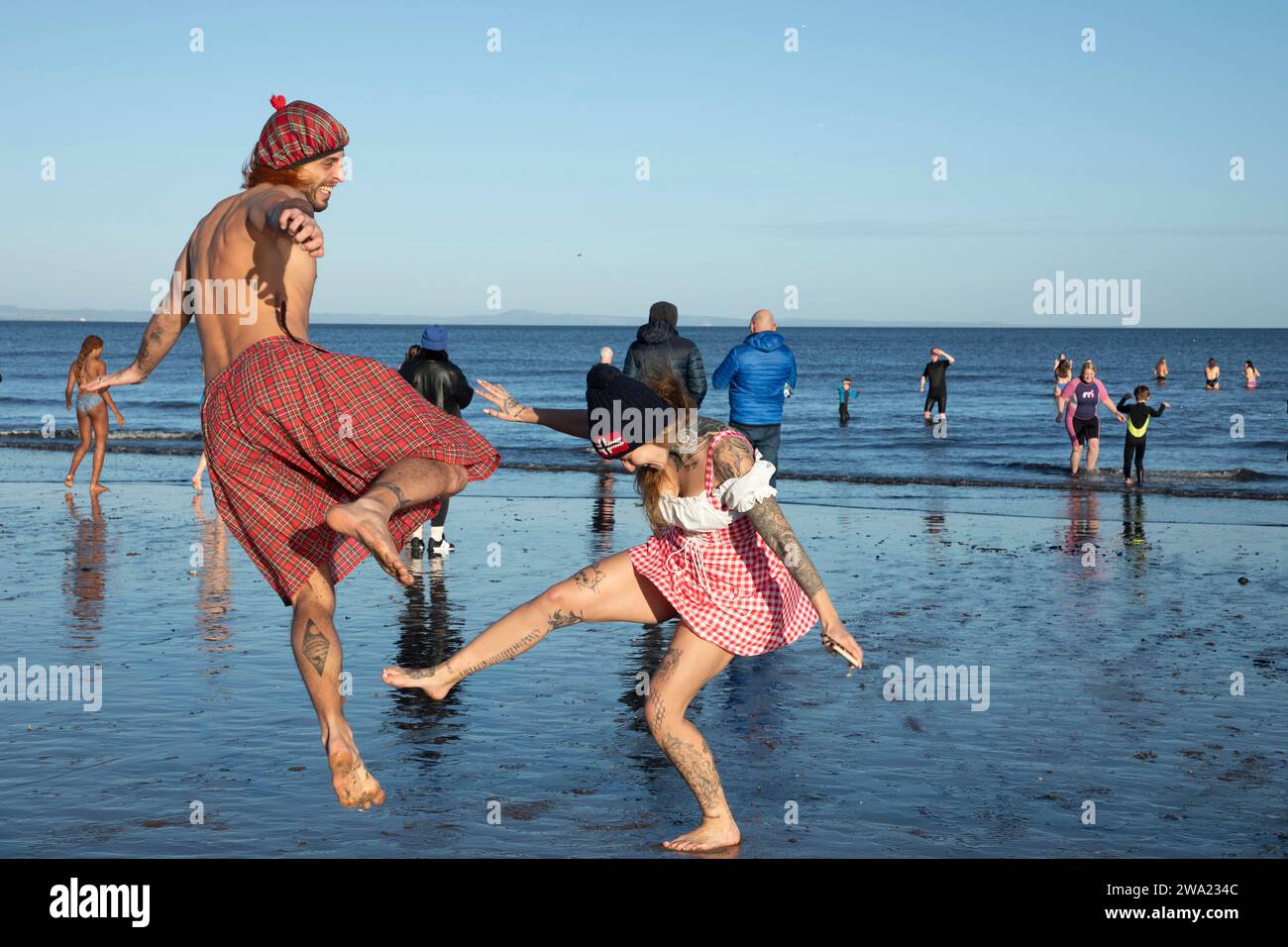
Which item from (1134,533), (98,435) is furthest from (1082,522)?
(98,435)

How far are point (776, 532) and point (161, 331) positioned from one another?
7.20 feet

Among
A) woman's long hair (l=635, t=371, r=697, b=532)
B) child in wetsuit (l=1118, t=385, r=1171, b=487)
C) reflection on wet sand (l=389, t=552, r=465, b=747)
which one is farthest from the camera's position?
child in wetsuit (l=1118, t=385, r=1171, b=487)

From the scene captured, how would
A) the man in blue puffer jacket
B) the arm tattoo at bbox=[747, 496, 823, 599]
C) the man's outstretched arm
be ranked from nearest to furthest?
1. the man's outstretched arm
2. the arm tattoo at bbox=[747, 496, 823, 599]
3. the man in blue puffer jacket

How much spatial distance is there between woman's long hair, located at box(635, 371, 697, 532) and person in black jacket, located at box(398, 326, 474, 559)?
7.15 metres

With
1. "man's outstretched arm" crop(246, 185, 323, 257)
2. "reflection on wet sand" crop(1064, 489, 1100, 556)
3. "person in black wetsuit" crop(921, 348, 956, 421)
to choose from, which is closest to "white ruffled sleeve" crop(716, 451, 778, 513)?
"man's outstretched arm" crop(246, 185, 323, 257)

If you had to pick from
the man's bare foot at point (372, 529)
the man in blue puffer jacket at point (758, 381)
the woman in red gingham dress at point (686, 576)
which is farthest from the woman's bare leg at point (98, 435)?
the man's bare foot at point (372, 529)

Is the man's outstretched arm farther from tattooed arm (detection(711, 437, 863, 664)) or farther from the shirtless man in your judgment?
tattooed arm (detection(711, 437, 863, 664))

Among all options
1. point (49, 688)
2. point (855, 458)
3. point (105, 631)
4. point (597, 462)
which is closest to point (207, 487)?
point (597, 462)

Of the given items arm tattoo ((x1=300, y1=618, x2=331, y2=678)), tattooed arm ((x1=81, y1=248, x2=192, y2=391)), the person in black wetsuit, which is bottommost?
arm tattoo ((x1=300, y1=618, x2=331, y2=678))

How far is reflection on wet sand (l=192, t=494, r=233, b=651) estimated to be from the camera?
8.50 metres

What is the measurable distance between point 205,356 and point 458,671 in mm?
1387

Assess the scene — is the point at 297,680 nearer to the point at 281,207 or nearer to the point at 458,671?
the point at 458,671

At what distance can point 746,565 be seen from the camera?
5.14 m

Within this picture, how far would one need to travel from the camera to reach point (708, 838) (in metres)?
5.01
